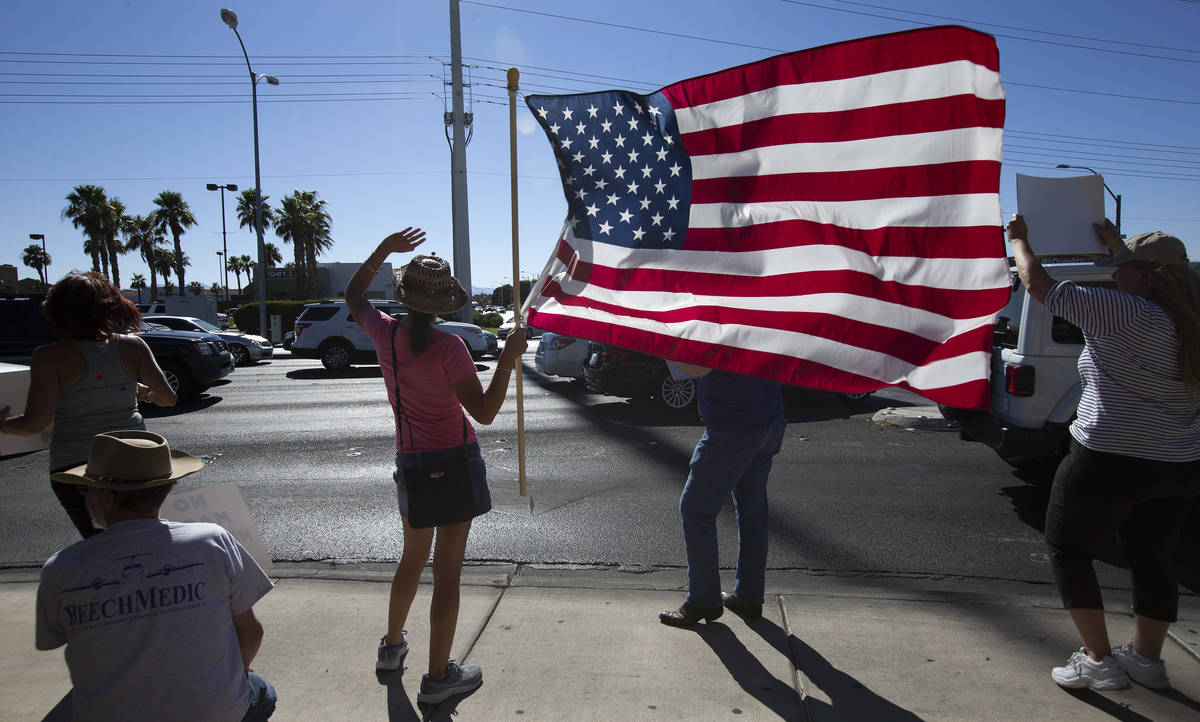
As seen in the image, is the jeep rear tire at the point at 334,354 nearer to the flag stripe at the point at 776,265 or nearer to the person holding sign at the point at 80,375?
the person holding sign at the point at 80,375

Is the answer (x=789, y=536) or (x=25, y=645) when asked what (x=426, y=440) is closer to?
(x=25, y=645)

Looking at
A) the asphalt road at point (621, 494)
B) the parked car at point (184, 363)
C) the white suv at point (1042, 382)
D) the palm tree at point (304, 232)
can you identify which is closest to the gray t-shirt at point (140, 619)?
the asphalt road at point (621, 494)

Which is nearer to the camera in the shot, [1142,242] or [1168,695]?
[1142,242]

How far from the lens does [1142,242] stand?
9.09 feet

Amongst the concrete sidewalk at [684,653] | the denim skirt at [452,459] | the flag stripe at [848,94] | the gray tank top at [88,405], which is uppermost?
the flag stripe at [848,94]

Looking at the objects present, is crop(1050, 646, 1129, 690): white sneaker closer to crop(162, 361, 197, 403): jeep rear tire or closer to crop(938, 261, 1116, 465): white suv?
crop(938, 261, 1116, 465): white suv

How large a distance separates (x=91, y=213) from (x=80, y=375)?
190 feet

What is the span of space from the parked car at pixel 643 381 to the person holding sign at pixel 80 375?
790 cm

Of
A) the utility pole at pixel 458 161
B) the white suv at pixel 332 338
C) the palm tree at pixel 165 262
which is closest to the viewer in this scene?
the white suv at pixel 332 338

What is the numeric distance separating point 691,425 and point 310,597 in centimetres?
621

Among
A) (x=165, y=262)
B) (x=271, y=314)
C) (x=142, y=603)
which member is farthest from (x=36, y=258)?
(x=142, y=603)

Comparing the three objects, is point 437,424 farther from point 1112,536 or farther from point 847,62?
point 1112,536

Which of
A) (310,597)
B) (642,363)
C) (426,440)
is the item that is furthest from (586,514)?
(642,363)

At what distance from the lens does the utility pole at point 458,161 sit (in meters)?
28.0
